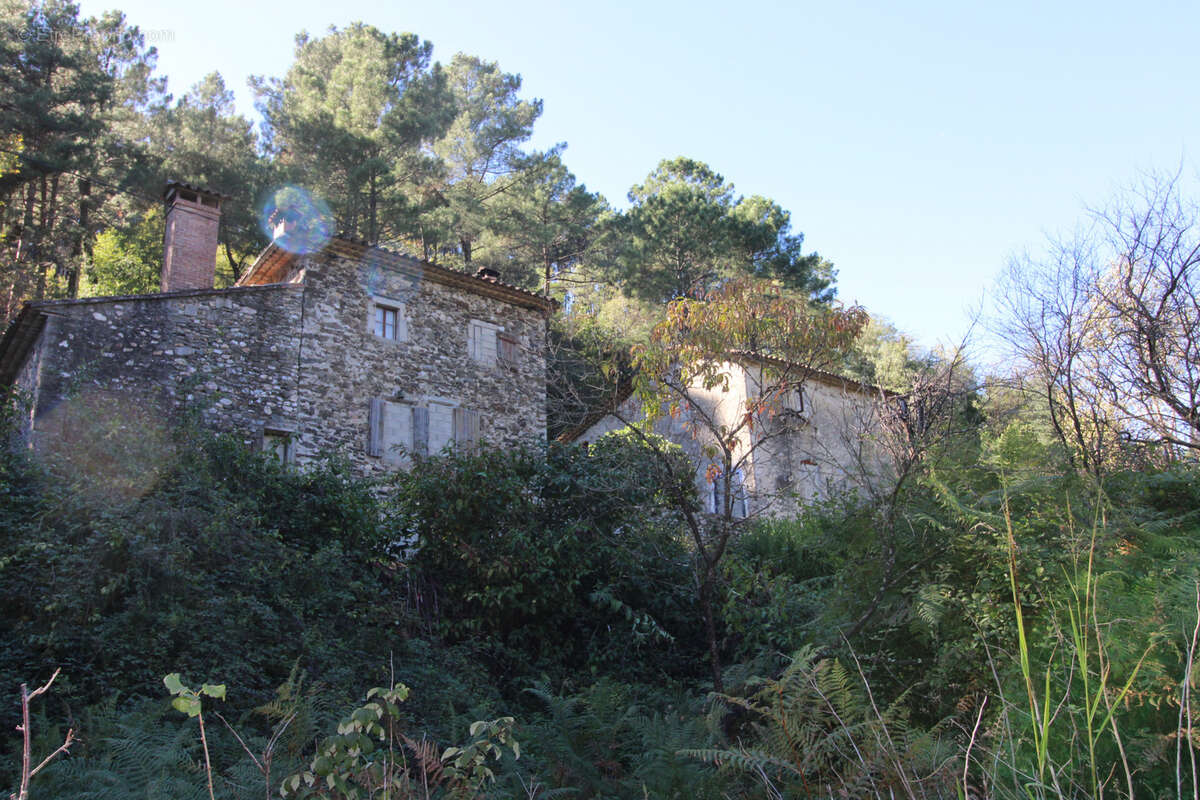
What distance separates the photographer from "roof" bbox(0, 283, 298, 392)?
11.6 meters

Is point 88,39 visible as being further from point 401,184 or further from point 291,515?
point 291,515

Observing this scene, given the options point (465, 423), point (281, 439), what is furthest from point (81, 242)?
point (465, 423)

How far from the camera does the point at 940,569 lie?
5047 mm

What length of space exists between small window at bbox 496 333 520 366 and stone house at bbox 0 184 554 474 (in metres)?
0.03

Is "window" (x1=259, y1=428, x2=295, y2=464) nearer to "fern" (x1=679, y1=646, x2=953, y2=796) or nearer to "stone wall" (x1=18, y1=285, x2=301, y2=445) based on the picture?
"stone wall" (x1=18, y1=285, x2=301, y2=445)

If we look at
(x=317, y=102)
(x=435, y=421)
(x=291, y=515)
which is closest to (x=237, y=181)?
(x=317, y=102)

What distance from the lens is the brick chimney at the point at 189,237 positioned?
14633 mm

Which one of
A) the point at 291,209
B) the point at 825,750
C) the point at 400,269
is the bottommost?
the point at 825,750

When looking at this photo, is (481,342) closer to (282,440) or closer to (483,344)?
(483,344)

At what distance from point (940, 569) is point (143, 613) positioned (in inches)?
217

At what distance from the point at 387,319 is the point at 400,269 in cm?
99

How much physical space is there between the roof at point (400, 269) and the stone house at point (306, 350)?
1.1 inches

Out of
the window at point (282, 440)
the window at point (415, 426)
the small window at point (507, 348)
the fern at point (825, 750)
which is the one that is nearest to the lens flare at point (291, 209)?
the small window at point (507, 348)

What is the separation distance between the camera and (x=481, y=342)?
1650 cm
